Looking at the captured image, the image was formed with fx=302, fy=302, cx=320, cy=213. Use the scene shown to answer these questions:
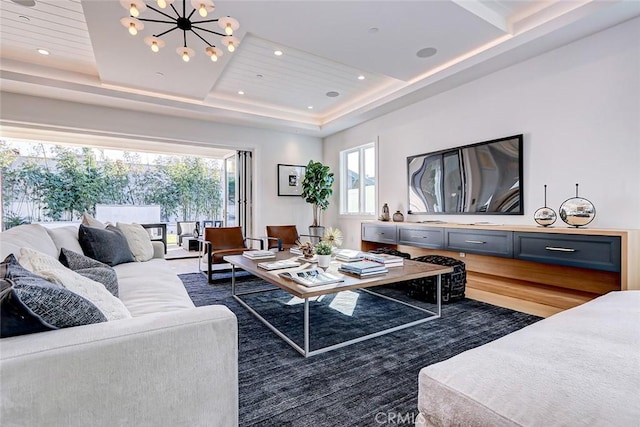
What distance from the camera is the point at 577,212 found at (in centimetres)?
284

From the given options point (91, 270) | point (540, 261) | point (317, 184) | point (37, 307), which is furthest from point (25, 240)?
point (317, 184)

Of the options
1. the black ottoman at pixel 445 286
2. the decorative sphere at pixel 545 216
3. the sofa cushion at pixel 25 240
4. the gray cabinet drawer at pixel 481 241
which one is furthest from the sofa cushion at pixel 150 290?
the decorative sphere at pixel 545 216

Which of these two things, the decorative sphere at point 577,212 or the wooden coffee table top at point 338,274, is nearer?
the wooden coffee table top at point 338,274

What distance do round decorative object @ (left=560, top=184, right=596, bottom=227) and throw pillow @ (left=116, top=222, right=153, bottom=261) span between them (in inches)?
169

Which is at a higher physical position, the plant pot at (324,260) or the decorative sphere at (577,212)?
the decorative sphere at (577,212)

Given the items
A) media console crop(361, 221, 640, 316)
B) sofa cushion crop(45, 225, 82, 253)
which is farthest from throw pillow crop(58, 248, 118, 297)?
media console crop(361, 221, 640, 316)

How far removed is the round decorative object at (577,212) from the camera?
2797mm

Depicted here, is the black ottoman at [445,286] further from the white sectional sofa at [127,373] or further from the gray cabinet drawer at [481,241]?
the white sectional sofa at [127,373]

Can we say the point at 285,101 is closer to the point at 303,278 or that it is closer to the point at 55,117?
the point at 55,117

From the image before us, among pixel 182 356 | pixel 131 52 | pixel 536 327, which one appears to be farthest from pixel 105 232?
pixel 536 327

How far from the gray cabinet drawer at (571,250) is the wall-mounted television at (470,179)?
0.57 m

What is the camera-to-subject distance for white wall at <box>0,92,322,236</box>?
14.1 ft

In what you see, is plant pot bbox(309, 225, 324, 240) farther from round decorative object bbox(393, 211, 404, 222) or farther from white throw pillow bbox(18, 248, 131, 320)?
white throw pillow bbox(18, 248, 131, 320)

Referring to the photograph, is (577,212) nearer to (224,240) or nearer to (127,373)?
(127,373)
